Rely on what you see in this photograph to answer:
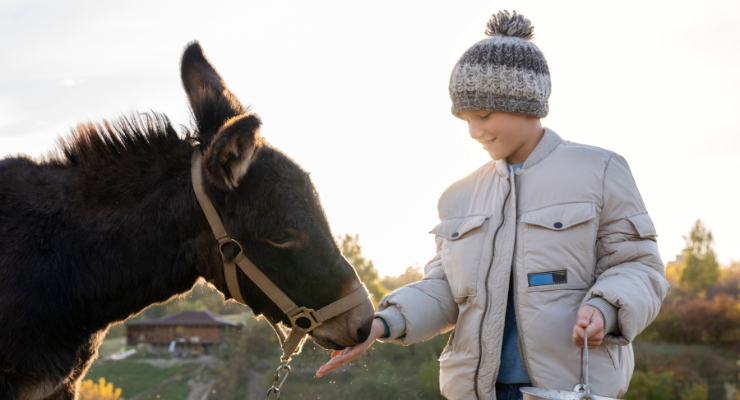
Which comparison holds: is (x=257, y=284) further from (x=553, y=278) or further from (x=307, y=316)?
(x=553, y=278)

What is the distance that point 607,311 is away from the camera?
76.3 inches

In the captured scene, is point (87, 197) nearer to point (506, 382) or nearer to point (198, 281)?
point (198, 281)

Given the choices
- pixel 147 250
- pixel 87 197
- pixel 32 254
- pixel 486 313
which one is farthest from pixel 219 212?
pixel 486 313

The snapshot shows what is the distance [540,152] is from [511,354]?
99cm

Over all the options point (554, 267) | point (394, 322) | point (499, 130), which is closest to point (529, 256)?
point (554, 267)

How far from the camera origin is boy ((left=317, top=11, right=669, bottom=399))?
208cm

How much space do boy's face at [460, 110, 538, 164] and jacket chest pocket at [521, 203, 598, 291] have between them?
0.41 metres

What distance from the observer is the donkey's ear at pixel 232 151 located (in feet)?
6.59

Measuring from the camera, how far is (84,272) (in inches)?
87.1

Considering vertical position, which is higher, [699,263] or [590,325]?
[590,325]

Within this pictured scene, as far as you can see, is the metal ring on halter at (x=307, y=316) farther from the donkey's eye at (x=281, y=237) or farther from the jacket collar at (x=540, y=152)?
the jacket collar at (x=540, y=152)

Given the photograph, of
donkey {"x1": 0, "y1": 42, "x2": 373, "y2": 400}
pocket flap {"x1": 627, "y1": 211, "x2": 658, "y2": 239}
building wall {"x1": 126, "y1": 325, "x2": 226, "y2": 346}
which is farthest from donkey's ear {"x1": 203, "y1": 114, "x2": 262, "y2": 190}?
building wall {"x1": 126, "y1": 325, "x2": 226, "y2": 346}

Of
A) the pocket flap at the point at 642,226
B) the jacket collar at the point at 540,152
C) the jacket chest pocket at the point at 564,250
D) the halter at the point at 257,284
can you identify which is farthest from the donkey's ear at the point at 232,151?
the pocket flap at the point at 642,226

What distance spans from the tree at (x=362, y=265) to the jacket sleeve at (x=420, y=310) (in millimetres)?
11005
